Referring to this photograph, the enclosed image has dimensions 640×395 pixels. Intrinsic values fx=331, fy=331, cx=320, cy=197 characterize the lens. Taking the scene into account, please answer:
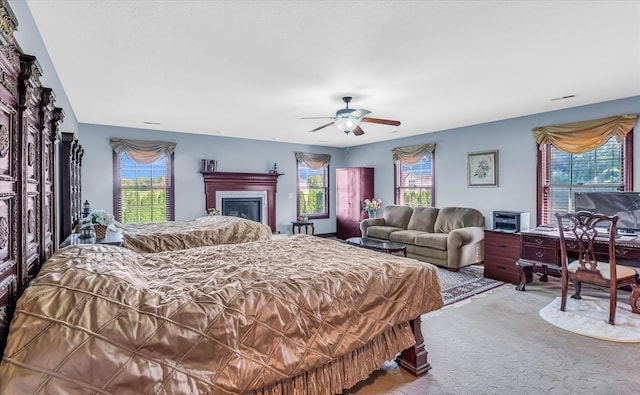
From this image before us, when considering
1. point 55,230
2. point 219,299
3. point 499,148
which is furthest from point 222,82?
point 499,148

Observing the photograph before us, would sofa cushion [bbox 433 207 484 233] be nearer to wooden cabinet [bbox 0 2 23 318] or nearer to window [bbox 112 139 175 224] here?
window [bbox 112 139 175 224]

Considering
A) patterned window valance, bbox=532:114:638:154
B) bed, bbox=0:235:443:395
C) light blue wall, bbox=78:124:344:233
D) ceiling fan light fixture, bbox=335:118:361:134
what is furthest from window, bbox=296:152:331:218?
bed, bbox=0:235:443:395

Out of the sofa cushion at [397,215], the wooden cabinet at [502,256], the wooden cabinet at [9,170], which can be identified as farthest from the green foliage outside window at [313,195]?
the wooden cabinet at [9,170]

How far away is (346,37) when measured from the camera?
96.6 inches

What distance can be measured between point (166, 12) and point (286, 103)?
2296 millimetres

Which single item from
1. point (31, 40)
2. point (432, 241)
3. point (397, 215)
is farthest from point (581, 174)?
point (31, 40)

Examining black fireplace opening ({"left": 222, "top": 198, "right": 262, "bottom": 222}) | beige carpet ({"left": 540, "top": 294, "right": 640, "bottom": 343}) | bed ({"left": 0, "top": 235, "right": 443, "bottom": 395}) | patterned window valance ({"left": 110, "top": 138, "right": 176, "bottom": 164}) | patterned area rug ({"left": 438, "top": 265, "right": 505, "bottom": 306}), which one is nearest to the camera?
bed ({"left": 0, "top": 235, "right": 443, "bottom": 395})

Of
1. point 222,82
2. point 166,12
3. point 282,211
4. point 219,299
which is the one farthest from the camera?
point 282,211

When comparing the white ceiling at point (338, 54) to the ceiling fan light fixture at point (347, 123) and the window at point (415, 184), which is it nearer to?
the ceiling fan light fixture at point (347, 123)

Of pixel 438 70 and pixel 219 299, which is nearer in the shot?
pixel 219 299

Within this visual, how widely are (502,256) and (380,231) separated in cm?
233

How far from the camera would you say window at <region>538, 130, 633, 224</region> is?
4281 mm

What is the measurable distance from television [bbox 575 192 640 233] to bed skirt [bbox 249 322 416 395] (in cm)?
309

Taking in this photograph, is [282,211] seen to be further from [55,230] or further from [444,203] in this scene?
[55,230]
